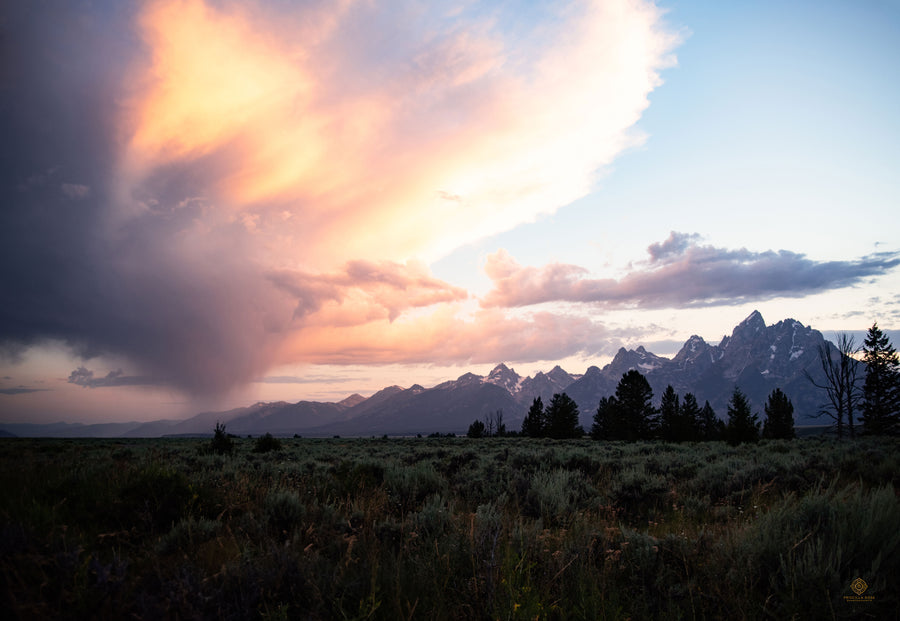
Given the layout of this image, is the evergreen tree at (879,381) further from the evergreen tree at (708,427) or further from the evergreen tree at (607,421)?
the evergreen tree at (607,421)

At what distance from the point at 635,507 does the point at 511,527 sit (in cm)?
408

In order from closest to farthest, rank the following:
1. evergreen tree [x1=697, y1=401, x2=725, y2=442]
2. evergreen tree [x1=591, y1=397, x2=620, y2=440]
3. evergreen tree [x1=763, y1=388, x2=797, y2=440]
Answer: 1. evergreen tree [x1=591, y1=397, x2=620, y2=440]
2. evergreen tree [x1=763, y1=388, x2=797, y2=440]
3. evergreen tree [x1=697, y1=401, x2=725, y2=442]

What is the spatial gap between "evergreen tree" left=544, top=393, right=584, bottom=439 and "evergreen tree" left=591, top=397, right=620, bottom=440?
397 centimetres

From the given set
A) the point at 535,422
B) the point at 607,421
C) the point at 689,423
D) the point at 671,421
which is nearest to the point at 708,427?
the point at 689,423

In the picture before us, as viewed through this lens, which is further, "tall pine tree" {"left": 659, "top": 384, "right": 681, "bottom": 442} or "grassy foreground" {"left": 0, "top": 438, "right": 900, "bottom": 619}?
"tall pine tree" {"left": 659, "top": 384, "right": 681, "bottom": 442}

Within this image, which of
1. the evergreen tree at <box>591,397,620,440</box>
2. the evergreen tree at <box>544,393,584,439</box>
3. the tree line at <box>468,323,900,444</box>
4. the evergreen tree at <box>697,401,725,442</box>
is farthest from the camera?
the evergreen tree at <box>697,401,725,442</box>

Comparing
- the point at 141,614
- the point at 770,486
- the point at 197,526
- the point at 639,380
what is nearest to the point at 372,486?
the point at 197,526

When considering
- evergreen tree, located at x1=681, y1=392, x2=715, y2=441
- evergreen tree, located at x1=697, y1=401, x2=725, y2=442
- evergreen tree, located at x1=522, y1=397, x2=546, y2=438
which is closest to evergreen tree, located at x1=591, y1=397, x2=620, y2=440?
evergreen tree, located at x1=681, y1=392, x2=715, y2=441

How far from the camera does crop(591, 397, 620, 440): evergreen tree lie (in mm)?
62550

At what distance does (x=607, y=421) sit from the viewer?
65688 millimetres

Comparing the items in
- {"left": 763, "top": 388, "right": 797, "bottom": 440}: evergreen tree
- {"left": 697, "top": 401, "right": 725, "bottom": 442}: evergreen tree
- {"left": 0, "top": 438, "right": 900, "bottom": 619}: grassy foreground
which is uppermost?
{"left": 0, "top": 438, "right": 900, "bottom": 619}: grassy foreground

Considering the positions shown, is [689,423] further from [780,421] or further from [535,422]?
[535,422]

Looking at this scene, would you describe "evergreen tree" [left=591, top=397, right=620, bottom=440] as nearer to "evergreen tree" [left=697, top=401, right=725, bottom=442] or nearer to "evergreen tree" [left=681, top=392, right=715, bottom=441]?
"evergreen tree" [left=681, top=392, right=715, bottom=441]

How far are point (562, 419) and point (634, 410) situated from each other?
1262 cm
